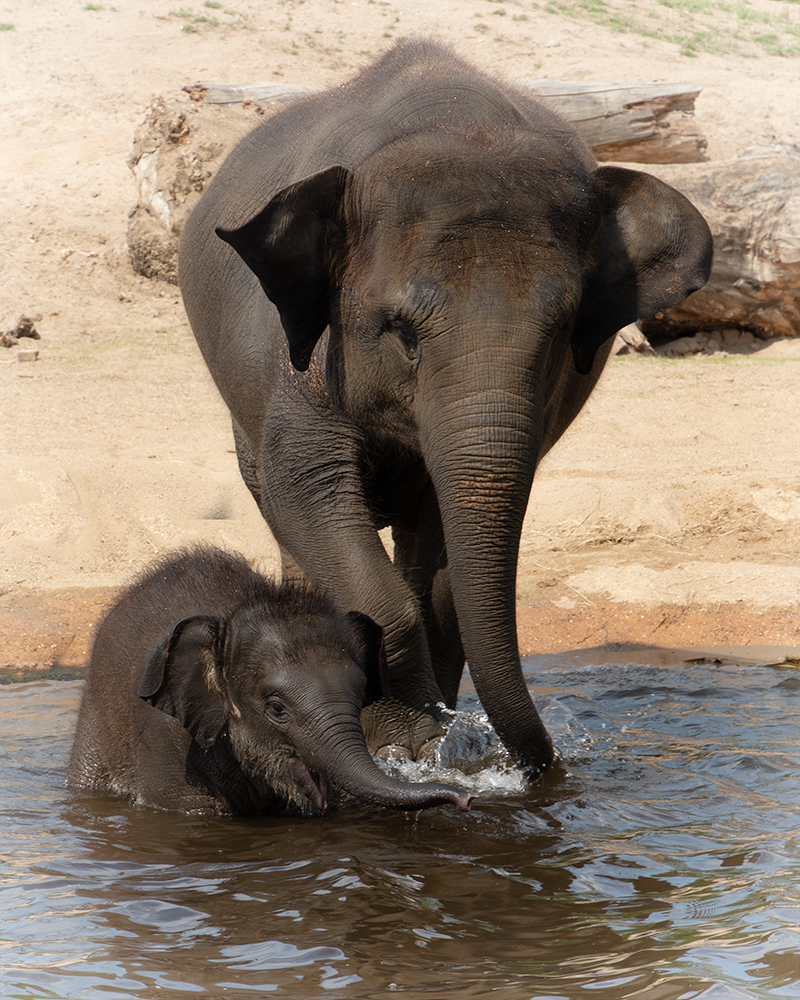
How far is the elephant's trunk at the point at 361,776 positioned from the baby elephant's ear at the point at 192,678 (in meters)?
0.44

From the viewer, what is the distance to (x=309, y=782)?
4320 mm

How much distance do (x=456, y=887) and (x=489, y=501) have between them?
3.85ft

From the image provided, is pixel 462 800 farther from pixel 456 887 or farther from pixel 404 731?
pixel 404 731

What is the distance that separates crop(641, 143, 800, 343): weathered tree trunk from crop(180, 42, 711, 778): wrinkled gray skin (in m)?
9.19

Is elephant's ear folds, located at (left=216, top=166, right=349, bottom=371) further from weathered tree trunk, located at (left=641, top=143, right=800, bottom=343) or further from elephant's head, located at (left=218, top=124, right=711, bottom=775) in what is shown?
weathered tree trunk, located at (left=641, top=143, right=800, bottom=343)

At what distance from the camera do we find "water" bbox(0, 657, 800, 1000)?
10.4 feet

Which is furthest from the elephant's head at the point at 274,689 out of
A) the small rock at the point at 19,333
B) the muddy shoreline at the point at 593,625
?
the small rock at the point at 19,333

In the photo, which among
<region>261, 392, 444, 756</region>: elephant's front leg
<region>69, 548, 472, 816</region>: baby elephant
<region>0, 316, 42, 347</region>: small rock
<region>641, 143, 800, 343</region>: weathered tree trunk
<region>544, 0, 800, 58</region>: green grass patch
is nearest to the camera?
<region>69, 548, 472, 816</region>: baby elephant

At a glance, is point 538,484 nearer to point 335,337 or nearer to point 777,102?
point 335,337

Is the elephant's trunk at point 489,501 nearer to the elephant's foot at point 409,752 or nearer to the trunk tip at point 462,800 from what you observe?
the trunk tip at point 462,800

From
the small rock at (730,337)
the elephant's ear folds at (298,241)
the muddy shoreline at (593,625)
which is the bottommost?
the muddy shoreline at (593,625)

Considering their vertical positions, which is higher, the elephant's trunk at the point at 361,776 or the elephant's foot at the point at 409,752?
the elephant's trunk at the point at 361,776

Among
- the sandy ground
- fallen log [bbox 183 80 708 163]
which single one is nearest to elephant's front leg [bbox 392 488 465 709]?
the sandy ground

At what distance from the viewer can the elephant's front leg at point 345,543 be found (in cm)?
471
